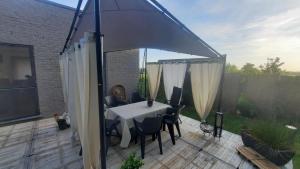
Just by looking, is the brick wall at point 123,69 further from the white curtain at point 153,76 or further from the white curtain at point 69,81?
the white curtain at point 69,81

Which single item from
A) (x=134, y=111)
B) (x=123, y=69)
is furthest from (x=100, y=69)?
(x=123, y=69)

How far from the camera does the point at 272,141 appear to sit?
9.08 feet

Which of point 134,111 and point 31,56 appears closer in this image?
point 134,111

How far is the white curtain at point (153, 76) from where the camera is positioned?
6.42 meters

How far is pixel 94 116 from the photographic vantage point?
1.75m

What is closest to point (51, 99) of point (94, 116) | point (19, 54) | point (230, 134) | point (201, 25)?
point (19, 54)

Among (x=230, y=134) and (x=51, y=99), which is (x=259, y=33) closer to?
(x=230, y=134)

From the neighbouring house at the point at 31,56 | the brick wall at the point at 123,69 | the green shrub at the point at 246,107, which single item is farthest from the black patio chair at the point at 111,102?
the green shrub at the point at 246,107

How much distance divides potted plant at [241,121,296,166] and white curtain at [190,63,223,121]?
126 centimetres

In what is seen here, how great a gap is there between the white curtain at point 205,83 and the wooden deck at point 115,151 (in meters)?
0.83

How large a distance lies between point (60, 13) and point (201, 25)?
4.52 meters

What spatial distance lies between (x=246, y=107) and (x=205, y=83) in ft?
8.22

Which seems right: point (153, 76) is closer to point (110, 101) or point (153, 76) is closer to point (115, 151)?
point (110, 101)

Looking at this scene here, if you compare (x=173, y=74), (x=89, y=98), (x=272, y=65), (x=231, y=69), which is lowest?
(x=89, y=98)
